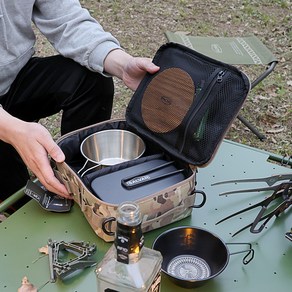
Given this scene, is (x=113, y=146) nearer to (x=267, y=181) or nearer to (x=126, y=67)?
(x=126, y=67)

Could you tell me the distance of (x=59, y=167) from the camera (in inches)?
54.5

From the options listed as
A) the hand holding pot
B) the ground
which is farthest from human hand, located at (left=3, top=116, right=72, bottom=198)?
the ground

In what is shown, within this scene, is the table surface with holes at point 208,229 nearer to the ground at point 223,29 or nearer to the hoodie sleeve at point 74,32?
the hoodie sleeve at point 74,32

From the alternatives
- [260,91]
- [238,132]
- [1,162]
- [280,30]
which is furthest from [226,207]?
[280,30]

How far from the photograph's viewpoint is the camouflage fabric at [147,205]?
4.09ft

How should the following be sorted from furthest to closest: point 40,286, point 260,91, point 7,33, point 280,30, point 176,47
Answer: point 280,30 < point 260,91 < point 7,33 < point 176,47 < point 40,286

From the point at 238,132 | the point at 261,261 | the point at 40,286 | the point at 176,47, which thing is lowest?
the point at 238,132

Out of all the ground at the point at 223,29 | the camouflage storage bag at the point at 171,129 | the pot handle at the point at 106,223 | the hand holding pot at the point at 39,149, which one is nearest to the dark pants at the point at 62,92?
the camouflage storage bag at the point at 171,129

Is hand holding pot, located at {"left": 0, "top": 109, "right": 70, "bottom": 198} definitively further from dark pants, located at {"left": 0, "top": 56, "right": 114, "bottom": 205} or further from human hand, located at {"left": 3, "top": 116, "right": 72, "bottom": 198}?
dark pants, located at {"left": 0, "top": 56, "right": 114, "bottom": 205}

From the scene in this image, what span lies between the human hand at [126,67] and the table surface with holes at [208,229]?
359 millimetres

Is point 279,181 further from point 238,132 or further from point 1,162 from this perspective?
point 238,132

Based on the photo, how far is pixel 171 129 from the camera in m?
1.47

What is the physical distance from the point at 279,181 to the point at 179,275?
447 mm

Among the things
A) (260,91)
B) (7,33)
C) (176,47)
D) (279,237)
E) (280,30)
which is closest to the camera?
(279,237)
